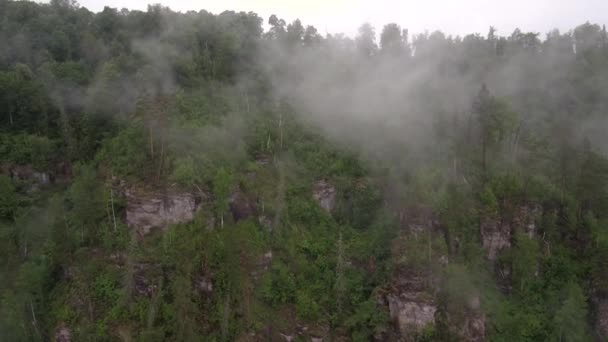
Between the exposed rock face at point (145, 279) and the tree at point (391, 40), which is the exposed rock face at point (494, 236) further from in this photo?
the tree at point (391, 40)

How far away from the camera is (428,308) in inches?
1193

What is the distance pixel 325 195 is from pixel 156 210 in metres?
15.7

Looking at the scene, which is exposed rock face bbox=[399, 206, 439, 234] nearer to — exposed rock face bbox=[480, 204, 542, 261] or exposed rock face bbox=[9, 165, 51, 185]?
exposed rock face bbox=[480, 204, 542, 261]

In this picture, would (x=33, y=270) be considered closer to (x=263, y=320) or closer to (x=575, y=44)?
(x=263, y=320)

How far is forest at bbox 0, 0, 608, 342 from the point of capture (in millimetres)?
30172

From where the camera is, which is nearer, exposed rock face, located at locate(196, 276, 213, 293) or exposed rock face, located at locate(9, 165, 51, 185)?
exposed rock face, located at locate(196, 276, 213, 293)

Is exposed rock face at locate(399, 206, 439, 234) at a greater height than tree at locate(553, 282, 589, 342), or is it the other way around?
exposed rock face at locate(399, 206, 439, 234)

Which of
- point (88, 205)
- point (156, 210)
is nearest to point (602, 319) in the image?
point (156, 210)

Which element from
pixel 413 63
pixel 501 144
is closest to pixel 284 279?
pixel 501 144

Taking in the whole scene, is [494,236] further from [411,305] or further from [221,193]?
[221,193]

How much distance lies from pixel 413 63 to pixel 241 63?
2710cm

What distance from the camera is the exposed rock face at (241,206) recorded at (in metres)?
34.7

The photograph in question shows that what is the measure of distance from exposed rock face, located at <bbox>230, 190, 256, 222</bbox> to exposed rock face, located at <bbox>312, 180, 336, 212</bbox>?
6.86m

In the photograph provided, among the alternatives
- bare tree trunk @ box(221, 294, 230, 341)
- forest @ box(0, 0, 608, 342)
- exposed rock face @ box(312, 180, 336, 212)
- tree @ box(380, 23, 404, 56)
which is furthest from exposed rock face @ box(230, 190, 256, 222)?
tree @ box(380, 23, 404, 56)
